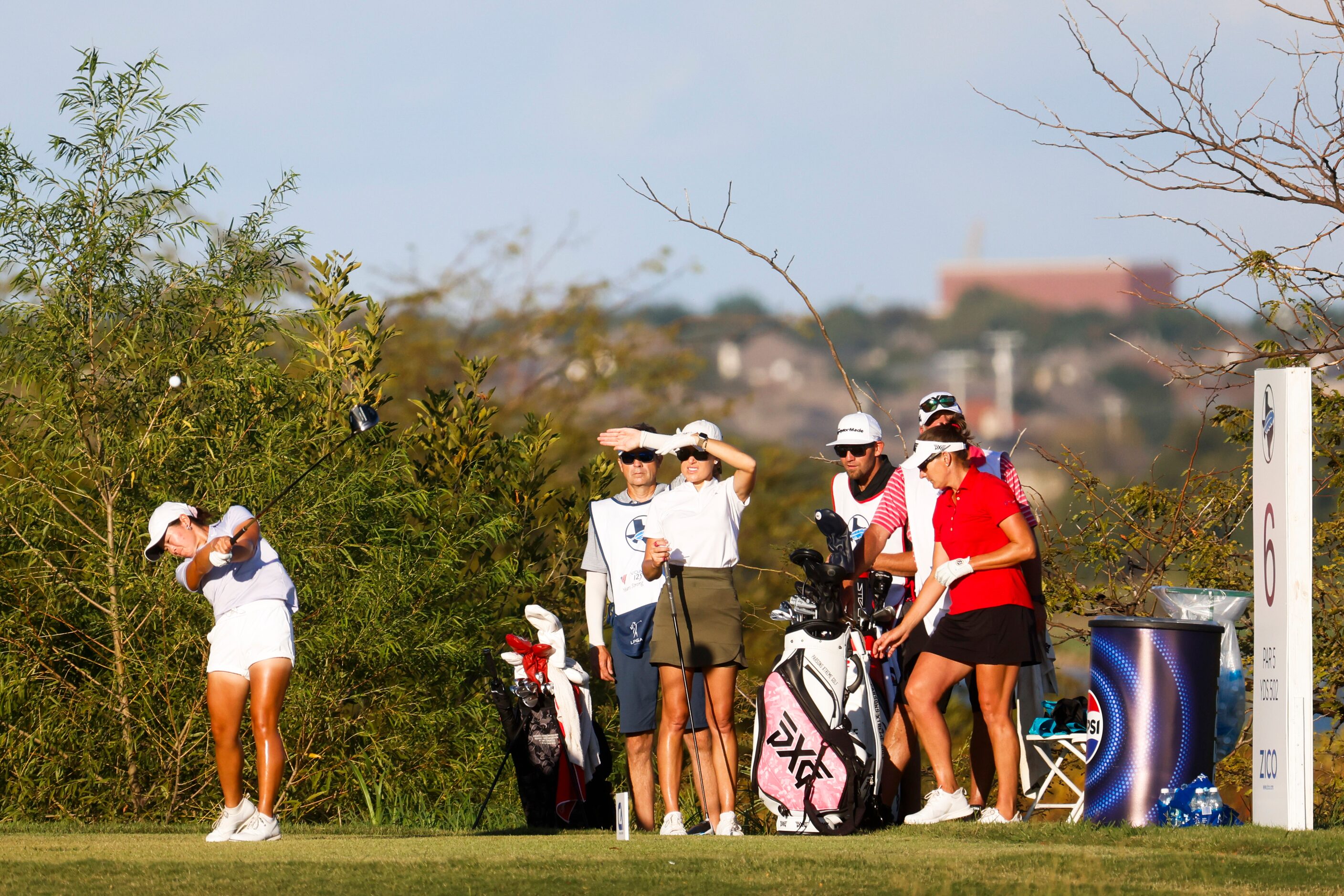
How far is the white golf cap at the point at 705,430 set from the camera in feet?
21.7

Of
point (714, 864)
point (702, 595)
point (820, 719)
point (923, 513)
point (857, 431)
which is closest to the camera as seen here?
point (714, 864)

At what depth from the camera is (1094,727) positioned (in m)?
6.65

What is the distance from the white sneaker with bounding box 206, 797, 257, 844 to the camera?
597 centimetres

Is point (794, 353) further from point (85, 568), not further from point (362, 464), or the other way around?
point (85, 568)

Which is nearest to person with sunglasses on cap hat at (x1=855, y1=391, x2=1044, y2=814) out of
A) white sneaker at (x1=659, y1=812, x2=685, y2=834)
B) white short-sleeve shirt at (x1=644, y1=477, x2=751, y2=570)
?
white short-sleeve shirt at (x1=644, y1=477, x2=751, y2=570)

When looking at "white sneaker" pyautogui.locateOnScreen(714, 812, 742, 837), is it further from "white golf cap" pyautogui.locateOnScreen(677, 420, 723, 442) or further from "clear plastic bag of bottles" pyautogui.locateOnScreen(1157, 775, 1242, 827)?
"clear plastic bag of bottles" pyautogui.locateOnScreen(1157, 775, 1242, 827)

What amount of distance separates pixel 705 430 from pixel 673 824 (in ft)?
5.27

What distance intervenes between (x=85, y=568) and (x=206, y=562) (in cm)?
251

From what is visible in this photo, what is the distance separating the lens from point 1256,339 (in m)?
8.28

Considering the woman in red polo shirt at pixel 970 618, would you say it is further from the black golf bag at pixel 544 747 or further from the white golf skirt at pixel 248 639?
the white golf skirt at pixel 248 639

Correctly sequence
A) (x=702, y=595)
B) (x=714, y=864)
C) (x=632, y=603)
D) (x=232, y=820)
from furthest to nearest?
(x=632, y=603), (x=702, y=595), (x=232, y=820), (x=714, y=864)

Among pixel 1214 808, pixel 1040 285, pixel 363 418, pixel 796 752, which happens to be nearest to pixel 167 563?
pixel 363 418

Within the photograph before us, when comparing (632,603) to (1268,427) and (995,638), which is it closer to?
(995,638)

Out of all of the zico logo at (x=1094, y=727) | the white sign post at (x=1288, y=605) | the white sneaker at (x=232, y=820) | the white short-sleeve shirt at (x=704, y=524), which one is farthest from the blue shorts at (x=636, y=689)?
the white sign post at (x=1288, y=605)
